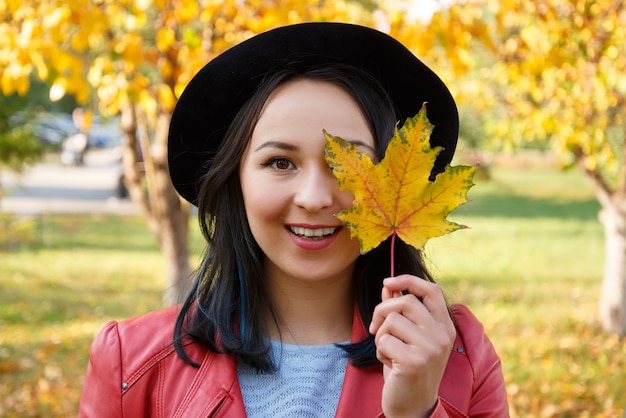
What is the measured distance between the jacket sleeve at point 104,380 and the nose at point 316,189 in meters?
0.53

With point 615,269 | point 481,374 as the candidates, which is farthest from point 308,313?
point 615,269

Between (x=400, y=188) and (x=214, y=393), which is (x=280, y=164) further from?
(x=214, y=393)

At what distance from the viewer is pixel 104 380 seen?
1.62m

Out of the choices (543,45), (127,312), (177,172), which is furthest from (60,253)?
(177,172)

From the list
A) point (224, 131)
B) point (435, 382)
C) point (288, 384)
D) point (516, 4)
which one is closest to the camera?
point (435, 382)

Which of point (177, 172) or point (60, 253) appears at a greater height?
point (177, 172)

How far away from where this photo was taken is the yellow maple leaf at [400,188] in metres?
1.34

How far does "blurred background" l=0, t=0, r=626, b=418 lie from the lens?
3.44m

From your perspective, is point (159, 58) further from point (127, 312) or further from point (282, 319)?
point (127, 312)

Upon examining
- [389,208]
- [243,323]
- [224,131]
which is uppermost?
[224,131]

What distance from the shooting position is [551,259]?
34.3 feet

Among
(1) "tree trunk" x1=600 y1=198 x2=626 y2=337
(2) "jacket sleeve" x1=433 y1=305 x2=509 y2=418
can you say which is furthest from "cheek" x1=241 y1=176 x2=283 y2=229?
(1) "tree trunk" x1=600 y1=198 x2=626 y2=337

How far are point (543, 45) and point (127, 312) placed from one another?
4.85 m

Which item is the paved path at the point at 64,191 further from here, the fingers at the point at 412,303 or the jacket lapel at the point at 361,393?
the fingers at the point at 412,303
